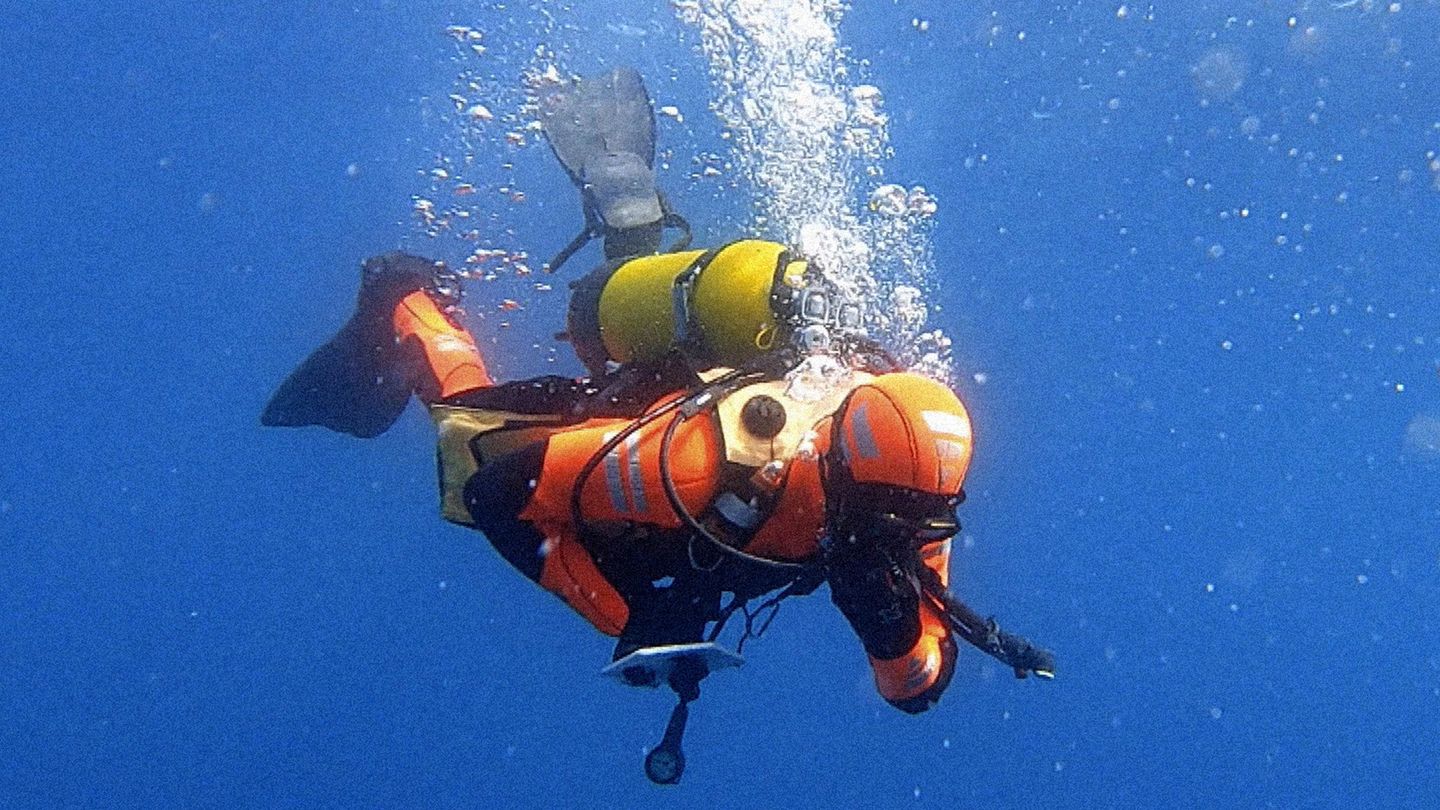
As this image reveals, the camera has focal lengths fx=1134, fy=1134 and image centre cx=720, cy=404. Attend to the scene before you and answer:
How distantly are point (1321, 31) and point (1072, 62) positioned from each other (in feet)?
14.6

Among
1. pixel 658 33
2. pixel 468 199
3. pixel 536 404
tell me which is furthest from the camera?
pixel 468 199

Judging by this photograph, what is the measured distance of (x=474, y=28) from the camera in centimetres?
1706

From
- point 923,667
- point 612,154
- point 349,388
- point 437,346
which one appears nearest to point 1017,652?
point 923,667

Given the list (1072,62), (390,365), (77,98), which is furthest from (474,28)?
(390,365)

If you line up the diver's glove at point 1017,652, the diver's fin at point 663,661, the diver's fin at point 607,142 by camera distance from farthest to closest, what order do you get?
the diver's fin at point 607,142
the diver's glove at point 1017,652
the diver's fin at point 663,661

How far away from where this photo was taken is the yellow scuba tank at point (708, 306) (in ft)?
13.0

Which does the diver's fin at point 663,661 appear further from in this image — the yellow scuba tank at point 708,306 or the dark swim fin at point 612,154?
the dark swim fin at point 612,154

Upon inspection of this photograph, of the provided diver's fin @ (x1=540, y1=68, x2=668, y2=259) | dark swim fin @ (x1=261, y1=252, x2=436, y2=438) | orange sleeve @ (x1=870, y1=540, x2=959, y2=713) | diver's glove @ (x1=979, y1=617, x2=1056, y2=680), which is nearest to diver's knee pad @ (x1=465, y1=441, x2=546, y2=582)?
orange sleeve @ (x1=870, y1=540, x2=959, y2=713)

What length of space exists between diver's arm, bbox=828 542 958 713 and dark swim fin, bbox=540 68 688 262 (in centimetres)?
282

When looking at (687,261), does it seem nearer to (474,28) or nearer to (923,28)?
(474,28)

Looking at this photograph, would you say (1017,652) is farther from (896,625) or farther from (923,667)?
(923,667)

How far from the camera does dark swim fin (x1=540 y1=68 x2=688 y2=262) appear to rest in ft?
20.8

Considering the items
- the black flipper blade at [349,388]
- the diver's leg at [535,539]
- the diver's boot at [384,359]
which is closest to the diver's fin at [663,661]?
the diver's leg at [535,539]

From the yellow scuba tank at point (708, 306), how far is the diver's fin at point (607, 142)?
1691 mm
